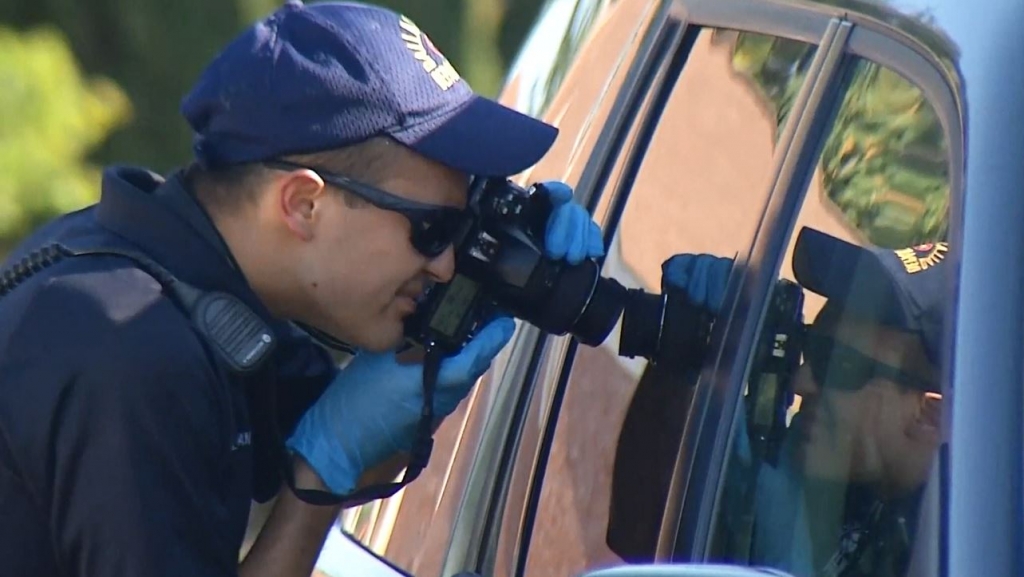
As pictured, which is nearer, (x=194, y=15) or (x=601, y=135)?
(x=601, y=135)

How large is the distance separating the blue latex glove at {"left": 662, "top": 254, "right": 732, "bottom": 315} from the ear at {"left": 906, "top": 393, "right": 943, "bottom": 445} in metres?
0.50

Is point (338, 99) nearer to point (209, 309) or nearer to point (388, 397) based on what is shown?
point (209, 309)

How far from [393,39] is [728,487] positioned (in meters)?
0.76

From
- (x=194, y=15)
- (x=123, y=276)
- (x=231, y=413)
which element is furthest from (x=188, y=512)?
(x=194, y=15)

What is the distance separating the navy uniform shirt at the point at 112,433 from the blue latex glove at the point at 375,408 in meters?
0.24

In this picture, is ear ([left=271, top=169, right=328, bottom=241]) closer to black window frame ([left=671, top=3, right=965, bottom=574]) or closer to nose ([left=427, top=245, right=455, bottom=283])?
nose ([left=427, top=245, right=455, bottom=283])

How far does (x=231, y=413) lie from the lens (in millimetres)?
2076

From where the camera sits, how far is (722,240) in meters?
2.06

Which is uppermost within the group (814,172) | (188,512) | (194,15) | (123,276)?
(194,15)

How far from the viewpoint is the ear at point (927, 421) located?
1503 mm

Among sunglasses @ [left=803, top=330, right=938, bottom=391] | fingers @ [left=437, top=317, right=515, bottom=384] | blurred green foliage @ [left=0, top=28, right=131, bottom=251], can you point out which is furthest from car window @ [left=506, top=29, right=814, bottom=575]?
blurred green foliage @ [left=0, top=28, right=131, bottom=251]

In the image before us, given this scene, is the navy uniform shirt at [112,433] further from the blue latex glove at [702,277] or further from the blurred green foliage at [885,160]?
the blurred green foliage at [885,160]

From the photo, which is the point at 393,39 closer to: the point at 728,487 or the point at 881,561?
the point at 728,487

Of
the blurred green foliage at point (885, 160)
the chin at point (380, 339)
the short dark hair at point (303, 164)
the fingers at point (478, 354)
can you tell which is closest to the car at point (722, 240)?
the blurred green foliage at point (885, 160)
